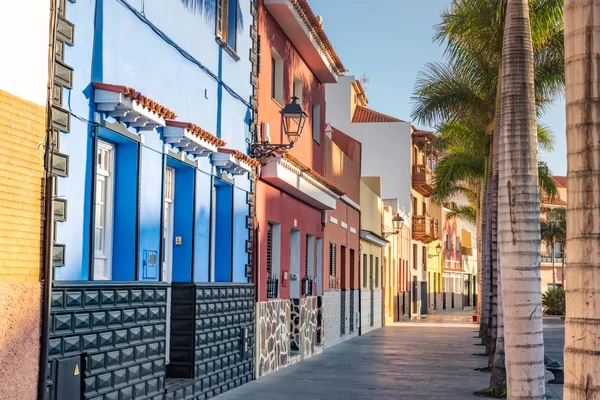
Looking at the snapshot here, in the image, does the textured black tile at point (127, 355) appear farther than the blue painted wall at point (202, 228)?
No

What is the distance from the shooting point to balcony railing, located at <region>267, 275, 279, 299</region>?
1877 centimetres

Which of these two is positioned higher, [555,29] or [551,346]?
[555,29]

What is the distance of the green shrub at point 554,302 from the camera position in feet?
174

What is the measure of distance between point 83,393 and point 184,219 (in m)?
4.42

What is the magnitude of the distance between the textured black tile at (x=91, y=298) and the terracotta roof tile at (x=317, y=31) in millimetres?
10290

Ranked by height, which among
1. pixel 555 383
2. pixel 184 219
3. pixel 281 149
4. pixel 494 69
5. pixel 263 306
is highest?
pixel 494 69

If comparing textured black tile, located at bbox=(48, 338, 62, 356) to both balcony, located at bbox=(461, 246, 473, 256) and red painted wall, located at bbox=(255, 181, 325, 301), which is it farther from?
balcony, located at bbox=(461, 246, 473, 256)

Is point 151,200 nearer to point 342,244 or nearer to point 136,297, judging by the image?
point 136,297

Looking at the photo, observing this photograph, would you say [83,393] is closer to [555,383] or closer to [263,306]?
[263,306]

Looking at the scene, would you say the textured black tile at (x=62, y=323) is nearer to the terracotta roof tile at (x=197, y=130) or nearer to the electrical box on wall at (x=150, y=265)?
the electrical box on wall at (x=150, y=265)

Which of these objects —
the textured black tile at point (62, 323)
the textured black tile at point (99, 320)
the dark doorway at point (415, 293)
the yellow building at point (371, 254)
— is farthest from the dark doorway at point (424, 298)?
the textured black tile at point (62, 323)

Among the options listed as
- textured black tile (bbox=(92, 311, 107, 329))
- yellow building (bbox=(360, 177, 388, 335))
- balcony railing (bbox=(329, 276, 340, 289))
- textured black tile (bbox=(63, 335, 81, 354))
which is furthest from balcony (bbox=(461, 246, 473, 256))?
textured black tile (bbox=(63, 335, 81, 354))

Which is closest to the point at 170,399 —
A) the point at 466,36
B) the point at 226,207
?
the point at 226,207

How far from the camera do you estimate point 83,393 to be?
30.3 feet
